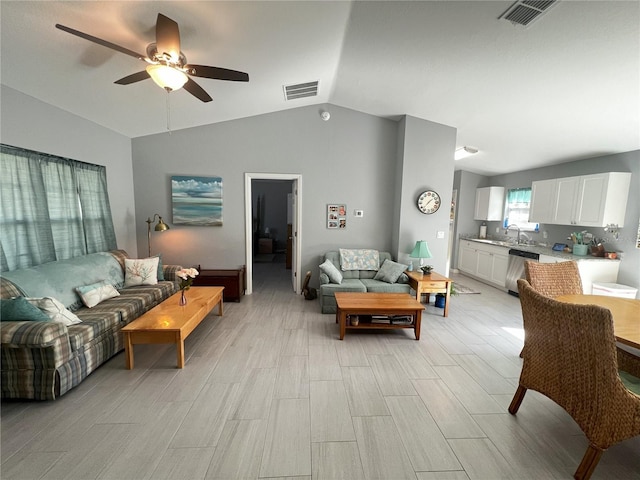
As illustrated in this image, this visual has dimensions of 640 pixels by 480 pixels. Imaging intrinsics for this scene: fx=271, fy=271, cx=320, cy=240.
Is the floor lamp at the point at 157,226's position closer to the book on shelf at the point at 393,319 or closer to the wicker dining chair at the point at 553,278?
the book on shelf at the point at 393,319

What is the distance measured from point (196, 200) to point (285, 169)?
1614mm

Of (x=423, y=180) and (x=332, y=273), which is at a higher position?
(x=423, y=180)

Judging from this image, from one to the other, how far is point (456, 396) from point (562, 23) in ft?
10.1

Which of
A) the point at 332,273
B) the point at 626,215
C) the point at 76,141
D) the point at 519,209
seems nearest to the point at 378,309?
the point at 332,273

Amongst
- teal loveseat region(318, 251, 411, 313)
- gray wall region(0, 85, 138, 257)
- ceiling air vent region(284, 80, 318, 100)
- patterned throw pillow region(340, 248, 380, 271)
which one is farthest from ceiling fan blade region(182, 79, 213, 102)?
patterned throw pillow region(340, 248, 380, 271)

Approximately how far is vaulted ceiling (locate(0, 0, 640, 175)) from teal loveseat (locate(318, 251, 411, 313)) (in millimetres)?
2669

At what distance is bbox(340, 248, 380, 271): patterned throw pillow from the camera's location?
454 centimetres

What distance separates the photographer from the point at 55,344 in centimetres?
204

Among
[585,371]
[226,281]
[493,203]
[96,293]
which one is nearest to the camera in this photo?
[585,371]

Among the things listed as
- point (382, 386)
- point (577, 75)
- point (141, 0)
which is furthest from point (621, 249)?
point (141, 0)

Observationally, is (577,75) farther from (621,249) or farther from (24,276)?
(24,276)

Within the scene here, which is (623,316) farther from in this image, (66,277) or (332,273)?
(66,277)

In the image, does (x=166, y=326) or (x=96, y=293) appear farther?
(x=96, y=293)

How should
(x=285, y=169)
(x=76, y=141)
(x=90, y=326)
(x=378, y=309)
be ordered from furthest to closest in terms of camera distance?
(x=285, y=169)
(x=76, y=141)
(x=378, y=309)
(x=90, y=326)
